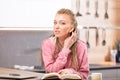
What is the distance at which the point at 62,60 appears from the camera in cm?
235

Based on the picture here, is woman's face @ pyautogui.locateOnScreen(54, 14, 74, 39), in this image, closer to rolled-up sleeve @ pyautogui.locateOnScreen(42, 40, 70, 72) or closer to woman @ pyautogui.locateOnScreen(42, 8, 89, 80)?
woman @ pyautogui.locateOnScreen(42, 8, 89, 80)

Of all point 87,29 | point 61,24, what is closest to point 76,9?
point 87,29

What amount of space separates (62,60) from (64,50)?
0.27 ft

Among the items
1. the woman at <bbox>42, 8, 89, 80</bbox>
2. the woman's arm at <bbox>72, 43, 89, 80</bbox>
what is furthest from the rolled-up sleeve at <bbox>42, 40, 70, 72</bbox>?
the woman's arm at <bbox>72, 43, 89, 80</bbox>

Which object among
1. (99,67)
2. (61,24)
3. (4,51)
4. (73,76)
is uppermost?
(61,24)

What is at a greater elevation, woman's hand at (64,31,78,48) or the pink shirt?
woman's hand at (64,31,78,48)

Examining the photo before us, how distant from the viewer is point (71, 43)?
246 centimetres

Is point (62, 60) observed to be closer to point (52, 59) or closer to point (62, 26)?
point (52, 59)

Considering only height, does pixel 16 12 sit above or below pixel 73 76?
above

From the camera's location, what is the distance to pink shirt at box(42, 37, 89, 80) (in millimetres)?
2359

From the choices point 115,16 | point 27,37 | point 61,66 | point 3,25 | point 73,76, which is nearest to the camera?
point 73,76

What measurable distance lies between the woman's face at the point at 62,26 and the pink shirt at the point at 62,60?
8 cm

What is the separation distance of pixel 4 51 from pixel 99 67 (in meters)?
1.06

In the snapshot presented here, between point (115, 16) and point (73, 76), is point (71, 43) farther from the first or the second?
point (115, 16)
